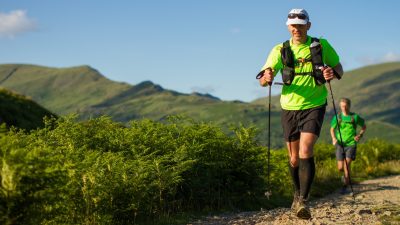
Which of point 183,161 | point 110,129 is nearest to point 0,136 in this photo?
point 183,161

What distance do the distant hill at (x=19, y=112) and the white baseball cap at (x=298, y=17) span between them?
24.6m

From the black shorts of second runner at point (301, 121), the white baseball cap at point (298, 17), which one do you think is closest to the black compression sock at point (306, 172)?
the black shorts of second runner at point (301, 121)

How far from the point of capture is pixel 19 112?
116ft

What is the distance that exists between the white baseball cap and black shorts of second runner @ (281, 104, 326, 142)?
126 cm

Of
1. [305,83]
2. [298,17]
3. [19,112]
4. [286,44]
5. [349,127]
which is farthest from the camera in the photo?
[19,112]

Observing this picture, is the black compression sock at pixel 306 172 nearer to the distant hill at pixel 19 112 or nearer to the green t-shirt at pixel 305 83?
the green t-shirt at pixel 305 83

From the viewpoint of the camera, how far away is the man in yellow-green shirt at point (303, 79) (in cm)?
799

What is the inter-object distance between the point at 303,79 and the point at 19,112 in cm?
3013

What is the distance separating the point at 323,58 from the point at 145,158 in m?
3.05

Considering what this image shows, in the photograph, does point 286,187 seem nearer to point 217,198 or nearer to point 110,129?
point 217,198

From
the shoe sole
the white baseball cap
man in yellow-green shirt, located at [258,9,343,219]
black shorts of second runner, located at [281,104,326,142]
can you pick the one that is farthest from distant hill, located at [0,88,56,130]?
the shoe sole

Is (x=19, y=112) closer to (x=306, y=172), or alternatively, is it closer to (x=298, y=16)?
(x=306, y=172)

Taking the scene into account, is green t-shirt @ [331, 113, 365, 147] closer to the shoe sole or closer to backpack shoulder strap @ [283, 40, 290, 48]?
backpack shoulder strap @ [283, 40, 290, 48]

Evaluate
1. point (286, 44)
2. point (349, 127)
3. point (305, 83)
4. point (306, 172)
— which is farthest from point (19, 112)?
point (305, 83)
